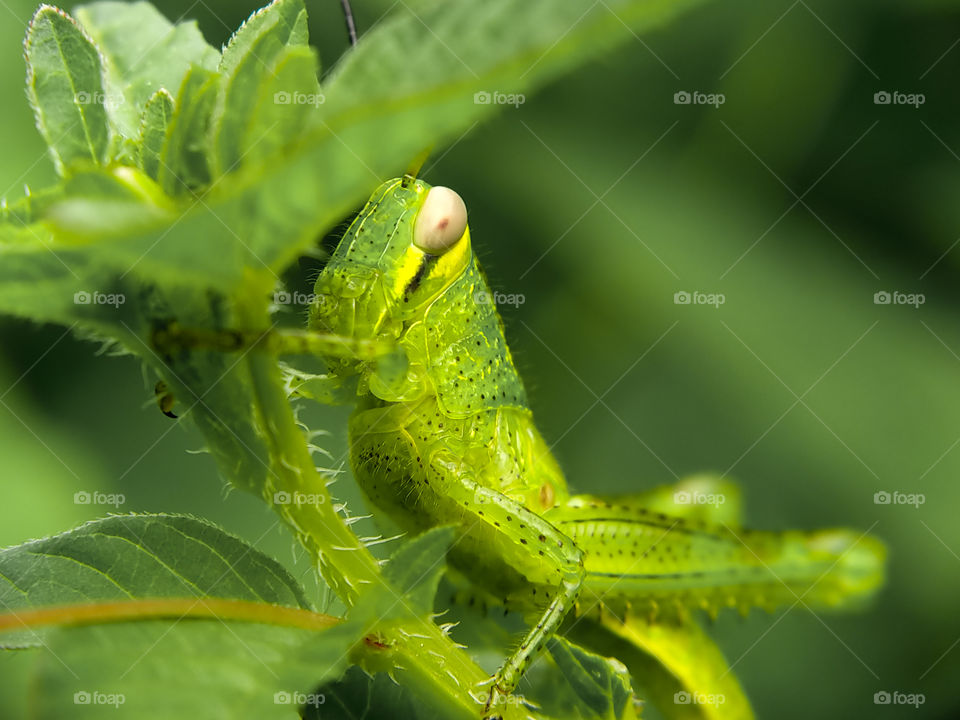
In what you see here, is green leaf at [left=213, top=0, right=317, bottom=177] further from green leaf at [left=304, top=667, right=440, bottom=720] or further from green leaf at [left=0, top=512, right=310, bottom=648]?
green leaf at [left=304, top=667, right=440, bottom=720]

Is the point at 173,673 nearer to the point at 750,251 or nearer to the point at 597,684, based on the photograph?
the point at 597,684

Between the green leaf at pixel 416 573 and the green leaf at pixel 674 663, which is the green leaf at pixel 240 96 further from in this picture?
the green leaf at pixel 674 663

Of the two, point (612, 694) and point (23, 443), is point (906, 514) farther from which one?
point (23, 443)

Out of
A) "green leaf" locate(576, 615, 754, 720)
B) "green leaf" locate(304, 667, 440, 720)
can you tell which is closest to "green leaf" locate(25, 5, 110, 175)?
"green leaf" locate(304, 667, 440, 720)

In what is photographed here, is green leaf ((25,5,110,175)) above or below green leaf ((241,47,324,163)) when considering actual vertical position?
above

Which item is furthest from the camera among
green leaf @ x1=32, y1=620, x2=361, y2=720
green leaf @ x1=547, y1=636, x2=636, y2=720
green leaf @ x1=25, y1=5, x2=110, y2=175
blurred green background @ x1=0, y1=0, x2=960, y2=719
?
blurred green background @ x1=0, y1=0, x2=960, y2=719

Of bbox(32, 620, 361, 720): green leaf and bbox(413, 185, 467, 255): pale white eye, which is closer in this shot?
bbox(32, 620, 361, 720): green leaf
